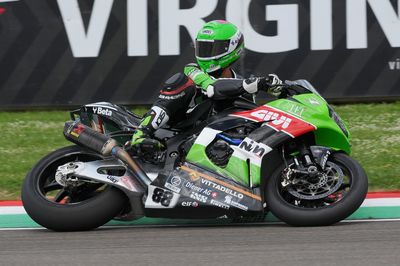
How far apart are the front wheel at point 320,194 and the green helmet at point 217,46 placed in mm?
966

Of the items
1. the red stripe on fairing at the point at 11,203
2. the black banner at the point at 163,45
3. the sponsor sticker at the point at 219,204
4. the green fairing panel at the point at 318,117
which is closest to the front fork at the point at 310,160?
the green fairing panel at the point at 318,117

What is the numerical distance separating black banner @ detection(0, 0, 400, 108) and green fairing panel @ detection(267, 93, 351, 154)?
14.0 feet

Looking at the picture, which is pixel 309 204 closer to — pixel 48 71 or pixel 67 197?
pixel 67 197

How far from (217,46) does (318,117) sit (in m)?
0.96

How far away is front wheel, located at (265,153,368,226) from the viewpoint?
594 centimetres

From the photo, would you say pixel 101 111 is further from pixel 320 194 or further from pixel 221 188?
pixel 320 194

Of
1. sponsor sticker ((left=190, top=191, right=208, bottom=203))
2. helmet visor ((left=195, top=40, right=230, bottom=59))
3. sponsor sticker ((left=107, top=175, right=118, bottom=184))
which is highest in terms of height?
helmet visor ((left=195, top=40, right=230, bottom=59))

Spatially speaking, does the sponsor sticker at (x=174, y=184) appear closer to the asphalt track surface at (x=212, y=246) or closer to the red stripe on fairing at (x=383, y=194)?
the asphalt track surface at (x=212, y=246)

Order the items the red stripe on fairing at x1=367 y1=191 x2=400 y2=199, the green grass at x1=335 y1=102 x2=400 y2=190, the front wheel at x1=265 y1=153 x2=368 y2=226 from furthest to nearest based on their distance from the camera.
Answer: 1. the green grass at x1=335 y1=102 x2=400 y2=190
2. the red stripe on fairing at x1=367 y1=191 x2=400 y2=199
3. the front wheel at x1=265 y1=153 x2=368 y2=226

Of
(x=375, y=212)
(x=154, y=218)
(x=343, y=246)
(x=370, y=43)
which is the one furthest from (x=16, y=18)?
(x=343, y=246)

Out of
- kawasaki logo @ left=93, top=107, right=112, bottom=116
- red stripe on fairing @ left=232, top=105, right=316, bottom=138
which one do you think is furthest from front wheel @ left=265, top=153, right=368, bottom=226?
kawasaki logo @ left=93, top=107, right=112, bottom=116

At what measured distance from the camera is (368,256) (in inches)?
201

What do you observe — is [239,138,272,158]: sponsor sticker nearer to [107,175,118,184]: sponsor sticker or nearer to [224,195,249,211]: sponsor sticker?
[224,195,249,211]: sponsor sticker

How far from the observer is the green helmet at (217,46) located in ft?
21.4
